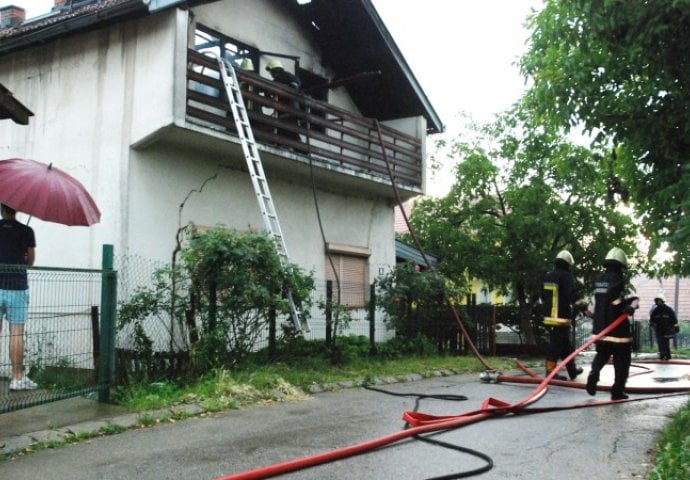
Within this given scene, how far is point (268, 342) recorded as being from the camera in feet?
31.5

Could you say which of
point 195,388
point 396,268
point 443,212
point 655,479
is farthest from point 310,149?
point 655,479

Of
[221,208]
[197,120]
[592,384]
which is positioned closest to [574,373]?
[592,384]

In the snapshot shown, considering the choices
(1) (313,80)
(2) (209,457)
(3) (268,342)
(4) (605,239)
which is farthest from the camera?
(4) (605,239)

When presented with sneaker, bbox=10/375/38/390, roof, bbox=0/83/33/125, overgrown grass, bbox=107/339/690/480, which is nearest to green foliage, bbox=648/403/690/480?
overgrown grass, bbox=107/339/690/480

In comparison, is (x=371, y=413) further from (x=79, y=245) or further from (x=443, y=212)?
(x=443, y=212)

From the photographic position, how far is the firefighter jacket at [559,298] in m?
10.0

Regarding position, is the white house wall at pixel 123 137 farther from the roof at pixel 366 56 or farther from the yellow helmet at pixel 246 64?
the roof at pixel 366 56

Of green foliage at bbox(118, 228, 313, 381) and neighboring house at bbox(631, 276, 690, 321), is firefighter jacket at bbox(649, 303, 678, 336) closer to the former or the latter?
green foliage at bbox(118, 228, 313, 381)

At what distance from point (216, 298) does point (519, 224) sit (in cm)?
1031

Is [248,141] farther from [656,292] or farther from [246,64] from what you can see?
[656,292]

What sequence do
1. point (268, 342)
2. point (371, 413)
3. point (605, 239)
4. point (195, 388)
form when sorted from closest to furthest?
point (371, 413), point (195, 388), point (268, 342), point (605, 239)

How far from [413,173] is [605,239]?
569 centimetres

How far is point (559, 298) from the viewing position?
10086 mm

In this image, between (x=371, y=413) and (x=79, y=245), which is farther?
(x=79, y=245)
